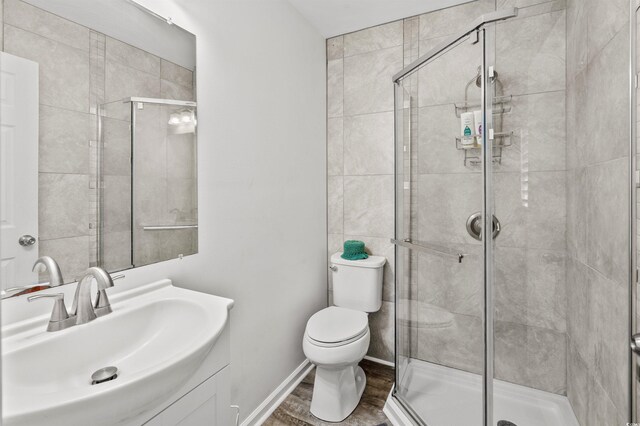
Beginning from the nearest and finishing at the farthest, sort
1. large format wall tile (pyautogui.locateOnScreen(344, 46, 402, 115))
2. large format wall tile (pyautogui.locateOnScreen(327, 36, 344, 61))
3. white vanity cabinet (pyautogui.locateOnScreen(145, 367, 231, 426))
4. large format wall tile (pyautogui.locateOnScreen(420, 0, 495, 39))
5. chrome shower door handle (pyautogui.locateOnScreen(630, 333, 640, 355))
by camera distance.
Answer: chrome shower door handle (pyautogui.locateOnScreen(630, 333, 640, 355)) → white vanity cabinet (pyautogui.locateOnScreen(145, 367, 231, 426)) → large format wall tile (pyautogui.locateOnScreen(420, 0, 495, 39)) → large format wall tile (pyautogui.locateOnScreen(344, 46, 402, 115)) → large format wall tile (pyautogui.locateOnScreen(327, 36, 344, 61))

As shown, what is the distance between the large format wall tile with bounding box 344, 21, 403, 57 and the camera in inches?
87.1

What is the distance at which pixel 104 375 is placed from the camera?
34.9 inches

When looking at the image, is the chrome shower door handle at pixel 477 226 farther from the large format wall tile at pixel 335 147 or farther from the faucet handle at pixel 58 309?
the faucet handle at pixel 58 309

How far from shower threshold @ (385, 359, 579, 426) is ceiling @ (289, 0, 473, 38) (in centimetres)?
211

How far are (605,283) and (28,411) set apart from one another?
1727 mm

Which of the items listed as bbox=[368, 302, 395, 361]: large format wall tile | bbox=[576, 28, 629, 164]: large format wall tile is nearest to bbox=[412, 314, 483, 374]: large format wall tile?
bbox=[368, 302, 395, 361]: large format wall tile

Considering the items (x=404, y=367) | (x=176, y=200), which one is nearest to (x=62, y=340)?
(x=176, y=200)

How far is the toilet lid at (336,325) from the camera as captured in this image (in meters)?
1.72

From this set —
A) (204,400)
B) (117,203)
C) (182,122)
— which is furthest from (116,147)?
(204,400)

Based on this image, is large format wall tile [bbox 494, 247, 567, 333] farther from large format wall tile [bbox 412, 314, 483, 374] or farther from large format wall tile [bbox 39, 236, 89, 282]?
large format wall tile [bbox 39, 236, 89, 282]

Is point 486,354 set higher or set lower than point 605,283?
lower

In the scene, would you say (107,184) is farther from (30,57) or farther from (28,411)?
(28,411)

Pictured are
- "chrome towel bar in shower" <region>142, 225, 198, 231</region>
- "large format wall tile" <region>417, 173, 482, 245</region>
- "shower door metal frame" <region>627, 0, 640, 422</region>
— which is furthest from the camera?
"large format wall tile" <region>417, 173, 482, 245</region>

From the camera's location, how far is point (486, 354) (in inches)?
50.3
